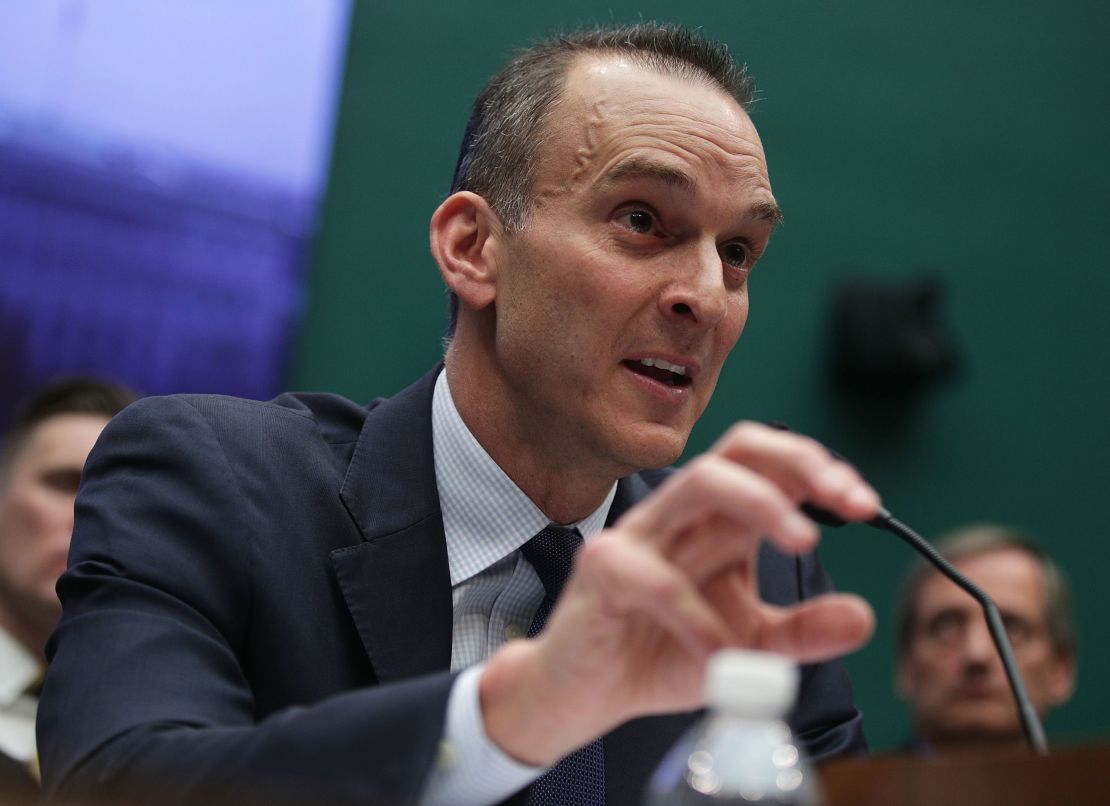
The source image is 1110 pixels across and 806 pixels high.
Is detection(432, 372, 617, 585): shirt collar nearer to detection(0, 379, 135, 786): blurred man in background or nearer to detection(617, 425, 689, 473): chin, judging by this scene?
detection(617, 425, 689, 473): chin

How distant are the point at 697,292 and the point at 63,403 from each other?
1634 millimetres

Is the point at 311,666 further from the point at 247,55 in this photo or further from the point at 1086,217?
the point at 1086,217

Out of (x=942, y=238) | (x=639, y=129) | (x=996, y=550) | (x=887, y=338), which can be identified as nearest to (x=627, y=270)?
(x=639, y=129)

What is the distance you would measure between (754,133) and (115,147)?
1.62 meters

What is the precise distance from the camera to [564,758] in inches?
59.2

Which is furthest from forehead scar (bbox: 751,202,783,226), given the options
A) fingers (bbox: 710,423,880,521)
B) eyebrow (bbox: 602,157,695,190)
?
fingers (bbox: 710,423,880,521)

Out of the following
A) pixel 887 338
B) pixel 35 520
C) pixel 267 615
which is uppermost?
pixel 267 615

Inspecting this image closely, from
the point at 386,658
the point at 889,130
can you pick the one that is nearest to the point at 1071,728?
the point at 889,130

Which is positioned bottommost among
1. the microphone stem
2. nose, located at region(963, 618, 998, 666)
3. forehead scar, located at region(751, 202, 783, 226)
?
nose, located at region(963, 618, 998, 666)

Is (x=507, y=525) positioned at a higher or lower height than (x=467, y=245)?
lower

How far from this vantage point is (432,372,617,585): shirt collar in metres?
1.58

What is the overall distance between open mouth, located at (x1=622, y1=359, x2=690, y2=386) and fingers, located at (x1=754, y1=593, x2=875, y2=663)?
68 cm

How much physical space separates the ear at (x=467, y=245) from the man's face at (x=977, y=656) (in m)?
1.64

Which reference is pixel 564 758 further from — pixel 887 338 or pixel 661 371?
pixel 887 338
